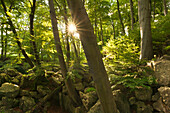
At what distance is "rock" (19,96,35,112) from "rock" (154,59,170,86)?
22.6ft

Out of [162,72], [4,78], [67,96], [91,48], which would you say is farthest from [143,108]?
[4,78]

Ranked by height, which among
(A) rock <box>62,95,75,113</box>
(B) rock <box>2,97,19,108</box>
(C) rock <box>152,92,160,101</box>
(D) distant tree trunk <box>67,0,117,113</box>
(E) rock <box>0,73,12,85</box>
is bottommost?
(A) rock <box>62,95,75,113</box>

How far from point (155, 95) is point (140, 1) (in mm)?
4681

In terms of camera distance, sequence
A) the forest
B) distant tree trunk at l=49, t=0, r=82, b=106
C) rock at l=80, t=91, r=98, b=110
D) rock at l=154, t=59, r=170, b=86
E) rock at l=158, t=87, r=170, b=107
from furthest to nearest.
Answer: distant tree trunk at l=49, t=0, r=82, b=106 < rock at l=80, t=91, r=98, b=110 < rock at l=154, t=59, r=170, b=86 < rock at l=158, t=87, r=170, b=107 < the forest

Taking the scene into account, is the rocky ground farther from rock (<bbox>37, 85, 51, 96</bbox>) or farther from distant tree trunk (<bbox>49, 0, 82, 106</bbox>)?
distant tree trunk (<bbox>49, 0, 82, 106</bbox>)

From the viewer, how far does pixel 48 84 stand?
23.6 ft

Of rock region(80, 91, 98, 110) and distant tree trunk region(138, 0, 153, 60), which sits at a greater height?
distant tree trunk region(138, 0, 153, 60)

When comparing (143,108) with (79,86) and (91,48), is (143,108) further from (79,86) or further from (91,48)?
(79,86)

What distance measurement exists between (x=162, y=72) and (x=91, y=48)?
3576 millimetres

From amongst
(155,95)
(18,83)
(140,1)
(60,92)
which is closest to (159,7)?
(140,1)

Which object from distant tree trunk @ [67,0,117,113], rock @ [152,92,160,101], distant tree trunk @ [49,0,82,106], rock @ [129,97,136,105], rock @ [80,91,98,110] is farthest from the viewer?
distant tree trunk @ [49,0,82,106]

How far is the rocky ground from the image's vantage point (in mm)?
3711

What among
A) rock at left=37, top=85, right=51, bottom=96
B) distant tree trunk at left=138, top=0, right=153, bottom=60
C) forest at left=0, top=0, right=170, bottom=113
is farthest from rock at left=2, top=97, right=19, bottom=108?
distant tree trunk at left=138, top=0, right=153, bottom=60

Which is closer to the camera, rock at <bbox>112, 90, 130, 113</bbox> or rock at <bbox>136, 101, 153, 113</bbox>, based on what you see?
rock at <bbox>136, 101, 153, 113</bbox>
